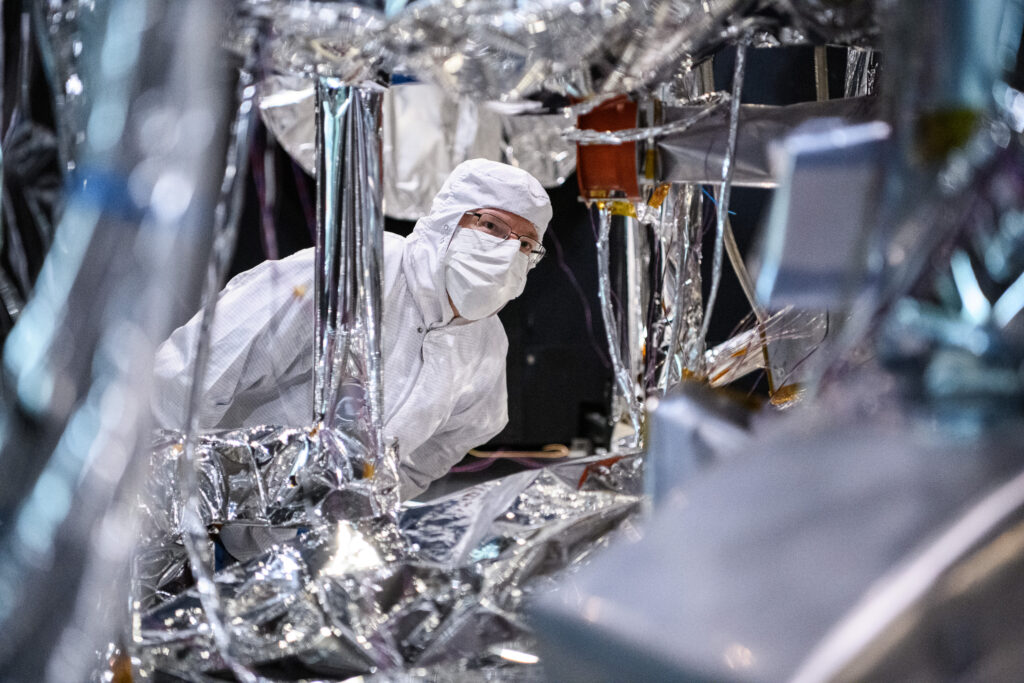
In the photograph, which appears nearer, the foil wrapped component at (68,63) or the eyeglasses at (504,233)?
the foil wrapped component at (68,63)

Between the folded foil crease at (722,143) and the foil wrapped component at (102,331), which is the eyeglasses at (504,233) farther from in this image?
the foil wrapped component at (102,331)

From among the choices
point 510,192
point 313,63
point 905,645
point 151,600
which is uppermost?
point 313,63

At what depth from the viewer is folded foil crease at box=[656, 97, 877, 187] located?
84cm

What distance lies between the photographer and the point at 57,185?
50 cm

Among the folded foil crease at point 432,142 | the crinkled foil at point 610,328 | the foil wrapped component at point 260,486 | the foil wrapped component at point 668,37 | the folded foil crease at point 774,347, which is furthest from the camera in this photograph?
the folded foil crease at point 432,142

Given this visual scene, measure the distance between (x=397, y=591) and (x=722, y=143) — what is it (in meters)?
0.50

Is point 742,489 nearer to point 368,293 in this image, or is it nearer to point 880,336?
point 880,336

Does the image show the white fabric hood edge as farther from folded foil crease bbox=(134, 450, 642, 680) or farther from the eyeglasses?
folded foil crease bbox=(134, 450, 642, 680)

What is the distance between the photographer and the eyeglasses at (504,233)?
111 centimetres

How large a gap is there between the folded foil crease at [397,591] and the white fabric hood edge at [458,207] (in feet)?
1.36

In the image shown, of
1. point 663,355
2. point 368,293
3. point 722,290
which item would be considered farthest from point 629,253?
point 722,290

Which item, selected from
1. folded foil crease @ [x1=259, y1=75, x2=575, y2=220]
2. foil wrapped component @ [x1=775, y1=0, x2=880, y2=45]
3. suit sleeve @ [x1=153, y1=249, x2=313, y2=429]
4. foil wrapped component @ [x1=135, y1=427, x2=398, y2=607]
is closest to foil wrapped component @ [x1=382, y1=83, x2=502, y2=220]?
folded foil crease @ [x1=259, y1=75, x2=575, y2=220]

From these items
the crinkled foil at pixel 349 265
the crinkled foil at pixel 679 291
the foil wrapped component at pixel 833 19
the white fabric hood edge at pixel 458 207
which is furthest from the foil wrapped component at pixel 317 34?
the crinkled foil at pixel 679 291

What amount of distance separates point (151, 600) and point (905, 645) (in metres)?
0.65
